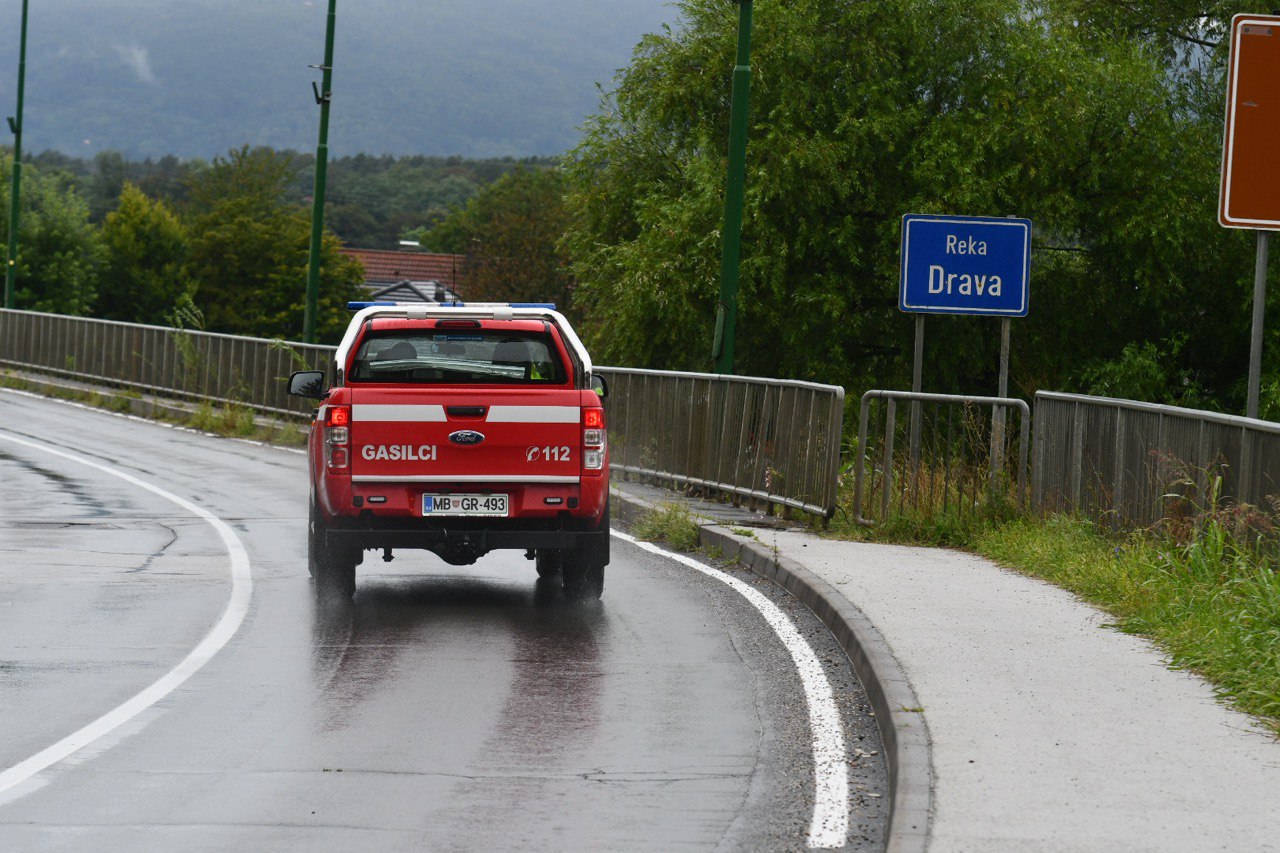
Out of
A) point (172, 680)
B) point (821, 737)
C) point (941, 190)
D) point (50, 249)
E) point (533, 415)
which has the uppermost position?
point (50, 249)

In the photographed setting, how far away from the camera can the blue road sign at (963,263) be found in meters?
15.8

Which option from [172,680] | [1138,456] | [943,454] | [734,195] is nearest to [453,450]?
[172,680]

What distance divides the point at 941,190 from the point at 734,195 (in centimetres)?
1010

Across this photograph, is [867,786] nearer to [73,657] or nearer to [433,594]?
[73,657]

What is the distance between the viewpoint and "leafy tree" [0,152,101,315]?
105 meters

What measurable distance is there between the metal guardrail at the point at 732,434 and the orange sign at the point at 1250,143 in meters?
4.73

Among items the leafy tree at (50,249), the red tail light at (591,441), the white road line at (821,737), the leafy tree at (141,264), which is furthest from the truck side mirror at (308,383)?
the leafy tree at (141,264)

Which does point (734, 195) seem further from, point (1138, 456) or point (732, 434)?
point (1138, 456)

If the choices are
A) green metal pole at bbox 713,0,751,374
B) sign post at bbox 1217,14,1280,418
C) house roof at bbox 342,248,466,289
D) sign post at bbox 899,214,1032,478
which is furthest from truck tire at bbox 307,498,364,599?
house roof at bbox 342,248,466,289

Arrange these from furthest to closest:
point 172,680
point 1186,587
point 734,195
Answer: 1. point 734,195
2. point 1186,587
3. point 172,680

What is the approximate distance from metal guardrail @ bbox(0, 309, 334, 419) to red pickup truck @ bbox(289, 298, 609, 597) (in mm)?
13518

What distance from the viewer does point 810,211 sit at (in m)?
29.3

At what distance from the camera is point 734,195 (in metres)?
19.7

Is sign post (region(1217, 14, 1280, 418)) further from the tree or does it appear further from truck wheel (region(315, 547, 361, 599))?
the tree
